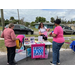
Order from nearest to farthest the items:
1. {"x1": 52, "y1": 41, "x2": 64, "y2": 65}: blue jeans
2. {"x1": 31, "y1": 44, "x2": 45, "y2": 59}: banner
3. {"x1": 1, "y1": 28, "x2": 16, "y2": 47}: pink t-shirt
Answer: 1. {"x1": 1, "y1": 28, "x2": 16, "y2": 47}: pink t-shirt
2. {"x1": 52, "y1": 41, "x2": 64, "y2": 65}: blue jeans
3. {"x1": 31, "y1": 44, "x2": 45, "y2": 59}: banner

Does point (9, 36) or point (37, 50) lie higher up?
point (9, 36)

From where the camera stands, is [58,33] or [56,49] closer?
[58,33]

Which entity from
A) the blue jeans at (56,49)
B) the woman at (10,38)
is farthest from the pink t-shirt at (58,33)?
the woman at (10,38)

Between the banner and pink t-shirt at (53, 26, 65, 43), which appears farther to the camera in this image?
the banner

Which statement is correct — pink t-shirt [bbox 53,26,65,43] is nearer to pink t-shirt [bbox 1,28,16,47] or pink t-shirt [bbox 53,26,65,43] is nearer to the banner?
the banner

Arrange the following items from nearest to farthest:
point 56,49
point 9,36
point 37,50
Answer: point 9,36
point 56,49
point 37,50

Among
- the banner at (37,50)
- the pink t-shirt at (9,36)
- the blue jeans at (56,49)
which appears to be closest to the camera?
the pink t-shirt at (9,36)

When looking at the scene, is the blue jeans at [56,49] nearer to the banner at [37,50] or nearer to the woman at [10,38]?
the banner at [37,50]

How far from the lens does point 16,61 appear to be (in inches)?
126

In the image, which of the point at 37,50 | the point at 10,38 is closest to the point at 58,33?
the point at 37,50

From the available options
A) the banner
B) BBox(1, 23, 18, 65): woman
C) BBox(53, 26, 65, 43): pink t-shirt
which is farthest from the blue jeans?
BBox(1, 23, 18, 65): woman

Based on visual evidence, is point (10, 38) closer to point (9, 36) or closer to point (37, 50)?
point (9, 36)
